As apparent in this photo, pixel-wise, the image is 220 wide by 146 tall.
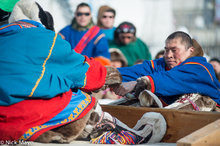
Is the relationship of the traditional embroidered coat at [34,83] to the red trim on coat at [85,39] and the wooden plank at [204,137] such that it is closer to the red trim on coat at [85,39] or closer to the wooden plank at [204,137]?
the wooden plank at [204,137]

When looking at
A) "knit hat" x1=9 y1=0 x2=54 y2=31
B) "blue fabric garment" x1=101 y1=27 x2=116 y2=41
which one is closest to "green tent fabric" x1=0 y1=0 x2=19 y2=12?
"knit hat" x1=9 y1=0 x2=54 y2=31

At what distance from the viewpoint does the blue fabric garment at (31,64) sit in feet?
7.06

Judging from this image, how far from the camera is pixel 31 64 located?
7.28 feet

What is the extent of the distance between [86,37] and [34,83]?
11.5ft

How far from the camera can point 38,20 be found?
260 cm

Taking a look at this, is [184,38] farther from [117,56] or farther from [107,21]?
[107,21]

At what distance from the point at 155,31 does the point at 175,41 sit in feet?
22.8

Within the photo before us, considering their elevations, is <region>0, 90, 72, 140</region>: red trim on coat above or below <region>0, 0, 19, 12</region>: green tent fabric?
below

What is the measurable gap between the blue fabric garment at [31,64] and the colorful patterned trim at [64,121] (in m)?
0.16

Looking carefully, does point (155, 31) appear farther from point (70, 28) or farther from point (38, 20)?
point (38, 20)

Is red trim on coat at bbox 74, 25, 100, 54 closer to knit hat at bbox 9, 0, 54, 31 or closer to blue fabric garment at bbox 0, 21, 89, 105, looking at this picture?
knit hat at bbox 9, 0, 54, 31

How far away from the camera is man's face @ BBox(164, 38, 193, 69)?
10.6 feet

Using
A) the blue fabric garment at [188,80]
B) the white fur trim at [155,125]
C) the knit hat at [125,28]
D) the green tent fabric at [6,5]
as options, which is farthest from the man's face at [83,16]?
the white fur trim at [155,125]

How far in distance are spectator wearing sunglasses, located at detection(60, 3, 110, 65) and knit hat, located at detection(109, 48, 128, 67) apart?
A: 0.83ft
